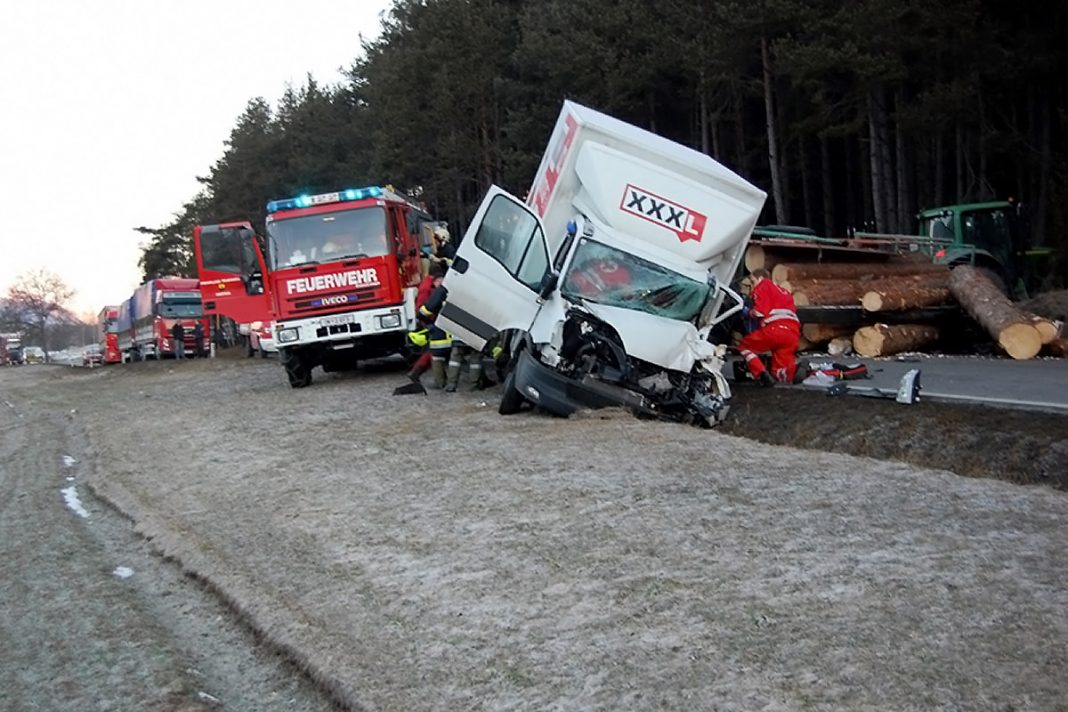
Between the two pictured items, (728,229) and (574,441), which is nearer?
(574,441)

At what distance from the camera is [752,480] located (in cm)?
751

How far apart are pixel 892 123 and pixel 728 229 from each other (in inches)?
789

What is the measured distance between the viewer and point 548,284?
11266 mm

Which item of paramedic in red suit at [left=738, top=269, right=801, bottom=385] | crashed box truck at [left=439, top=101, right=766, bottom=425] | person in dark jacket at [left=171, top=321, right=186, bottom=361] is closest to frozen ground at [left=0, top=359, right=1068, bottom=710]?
crashed box truck at [left=439, top=101, right=766, bottom=425]

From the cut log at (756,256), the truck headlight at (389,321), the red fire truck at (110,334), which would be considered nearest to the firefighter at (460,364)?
the truck headlight at (389,321)

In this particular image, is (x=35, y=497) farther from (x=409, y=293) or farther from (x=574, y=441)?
(x=409, y=293)

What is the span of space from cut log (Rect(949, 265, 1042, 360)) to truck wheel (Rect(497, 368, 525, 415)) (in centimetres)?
749

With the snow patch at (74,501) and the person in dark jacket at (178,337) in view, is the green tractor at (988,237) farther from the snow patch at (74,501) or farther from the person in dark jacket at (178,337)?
the person in dark jacket at (178,337)

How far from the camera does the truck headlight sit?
56.7 feet

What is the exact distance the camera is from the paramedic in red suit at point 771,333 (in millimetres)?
12438

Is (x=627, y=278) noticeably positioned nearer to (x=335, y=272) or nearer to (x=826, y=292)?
(x=826, y=292)

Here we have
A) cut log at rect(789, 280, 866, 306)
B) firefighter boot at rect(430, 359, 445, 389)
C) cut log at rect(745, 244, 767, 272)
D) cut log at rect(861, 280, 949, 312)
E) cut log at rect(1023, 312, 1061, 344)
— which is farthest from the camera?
cut log at rect(745, 244, 767, 272)

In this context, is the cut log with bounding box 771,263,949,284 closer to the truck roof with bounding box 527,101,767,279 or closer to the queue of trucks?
the truck roof with bounding box 527,101,767,279

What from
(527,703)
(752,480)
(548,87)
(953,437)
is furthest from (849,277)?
(548,87)
